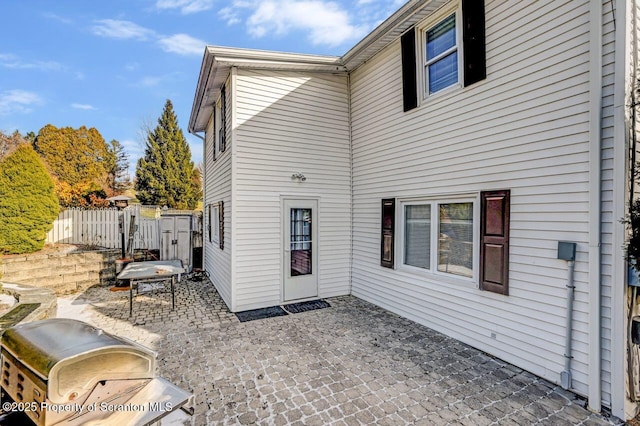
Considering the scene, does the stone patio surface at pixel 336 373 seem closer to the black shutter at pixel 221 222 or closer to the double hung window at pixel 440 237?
the double hung window at pixel 440 237

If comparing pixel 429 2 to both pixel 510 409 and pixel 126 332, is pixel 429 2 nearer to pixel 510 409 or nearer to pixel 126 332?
pixel 510 409

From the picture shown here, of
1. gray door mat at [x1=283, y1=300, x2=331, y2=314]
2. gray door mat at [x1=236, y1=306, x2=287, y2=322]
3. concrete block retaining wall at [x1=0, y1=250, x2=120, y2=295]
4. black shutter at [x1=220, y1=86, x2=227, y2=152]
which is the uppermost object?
black shutter at [x1=220, y1=86, x2=227, y2=152]

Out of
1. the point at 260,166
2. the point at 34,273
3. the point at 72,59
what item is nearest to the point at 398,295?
the point at 260,166

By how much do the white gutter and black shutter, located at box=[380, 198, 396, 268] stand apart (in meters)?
3.03

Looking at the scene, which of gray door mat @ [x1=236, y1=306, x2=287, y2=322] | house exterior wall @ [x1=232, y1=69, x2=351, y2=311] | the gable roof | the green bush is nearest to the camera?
the gable roof

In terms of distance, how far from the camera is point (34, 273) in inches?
284

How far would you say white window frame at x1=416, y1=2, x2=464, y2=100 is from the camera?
14.8ft

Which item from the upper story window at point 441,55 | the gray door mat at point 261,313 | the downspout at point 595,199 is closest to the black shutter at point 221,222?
the gray door mat at point 261,313

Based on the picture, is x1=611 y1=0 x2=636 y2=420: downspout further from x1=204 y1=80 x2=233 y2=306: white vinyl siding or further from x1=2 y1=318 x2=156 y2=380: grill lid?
x1=204 y1=80 x2=233 y2=306: white vinyl siding

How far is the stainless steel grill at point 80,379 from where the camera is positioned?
1702mm

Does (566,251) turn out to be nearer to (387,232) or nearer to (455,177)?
(455,177)

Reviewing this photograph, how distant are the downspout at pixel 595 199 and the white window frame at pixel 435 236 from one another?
1330mm

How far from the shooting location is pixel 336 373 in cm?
367

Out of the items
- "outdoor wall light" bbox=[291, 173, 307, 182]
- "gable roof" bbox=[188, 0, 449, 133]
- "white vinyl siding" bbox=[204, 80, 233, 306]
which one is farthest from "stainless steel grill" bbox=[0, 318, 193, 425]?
"gable roof" bbox=[188, 0, 449, 133]
